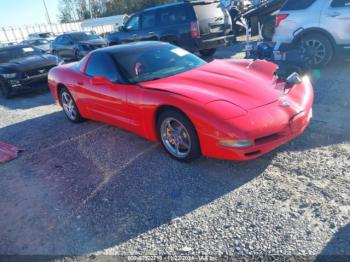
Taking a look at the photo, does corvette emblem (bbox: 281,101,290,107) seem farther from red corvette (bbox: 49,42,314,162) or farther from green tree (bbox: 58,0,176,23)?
green tree (bbox: 58,0,176,23)

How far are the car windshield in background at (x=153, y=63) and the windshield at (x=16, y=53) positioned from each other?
21.9 ft

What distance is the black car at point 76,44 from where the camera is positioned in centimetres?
1481

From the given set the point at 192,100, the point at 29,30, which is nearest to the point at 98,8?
the point at 29,30

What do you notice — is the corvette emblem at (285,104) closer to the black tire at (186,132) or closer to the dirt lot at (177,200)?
the dirt lot at (177,200)

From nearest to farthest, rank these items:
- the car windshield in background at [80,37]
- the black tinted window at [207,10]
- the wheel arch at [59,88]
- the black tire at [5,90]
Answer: the wheel arch at [59,88] < the black tire at [5,90] < the black tinted window at [207,10] < the car windshield in background at [80,37]

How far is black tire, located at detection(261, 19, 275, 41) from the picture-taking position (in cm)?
1122

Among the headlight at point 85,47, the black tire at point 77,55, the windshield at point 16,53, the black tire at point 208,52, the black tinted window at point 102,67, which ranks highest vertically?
the black tinted window at point 102,67

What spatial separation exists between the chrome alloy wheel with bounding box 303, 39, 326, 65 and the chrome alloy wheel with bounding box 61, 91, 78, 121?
206 inches

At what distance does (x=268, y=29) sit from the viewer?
1134 centimetres

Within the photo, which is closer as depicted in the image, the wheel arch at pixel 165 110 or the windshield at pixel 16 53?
the wheel arch at pixel 165 110

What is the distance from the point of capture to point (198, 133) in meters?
3.35

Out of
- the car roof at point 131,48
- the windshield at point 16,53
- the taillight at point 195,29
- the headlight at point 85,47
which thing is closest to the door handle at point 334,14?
the taillight at point 195,29

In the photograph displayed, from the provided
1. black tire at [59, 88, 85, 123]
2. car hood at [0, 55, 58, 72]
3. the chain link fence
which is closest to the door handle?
black tire at [59, 88, 85, 123]

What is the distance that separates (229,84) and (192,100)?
67 centimetres
